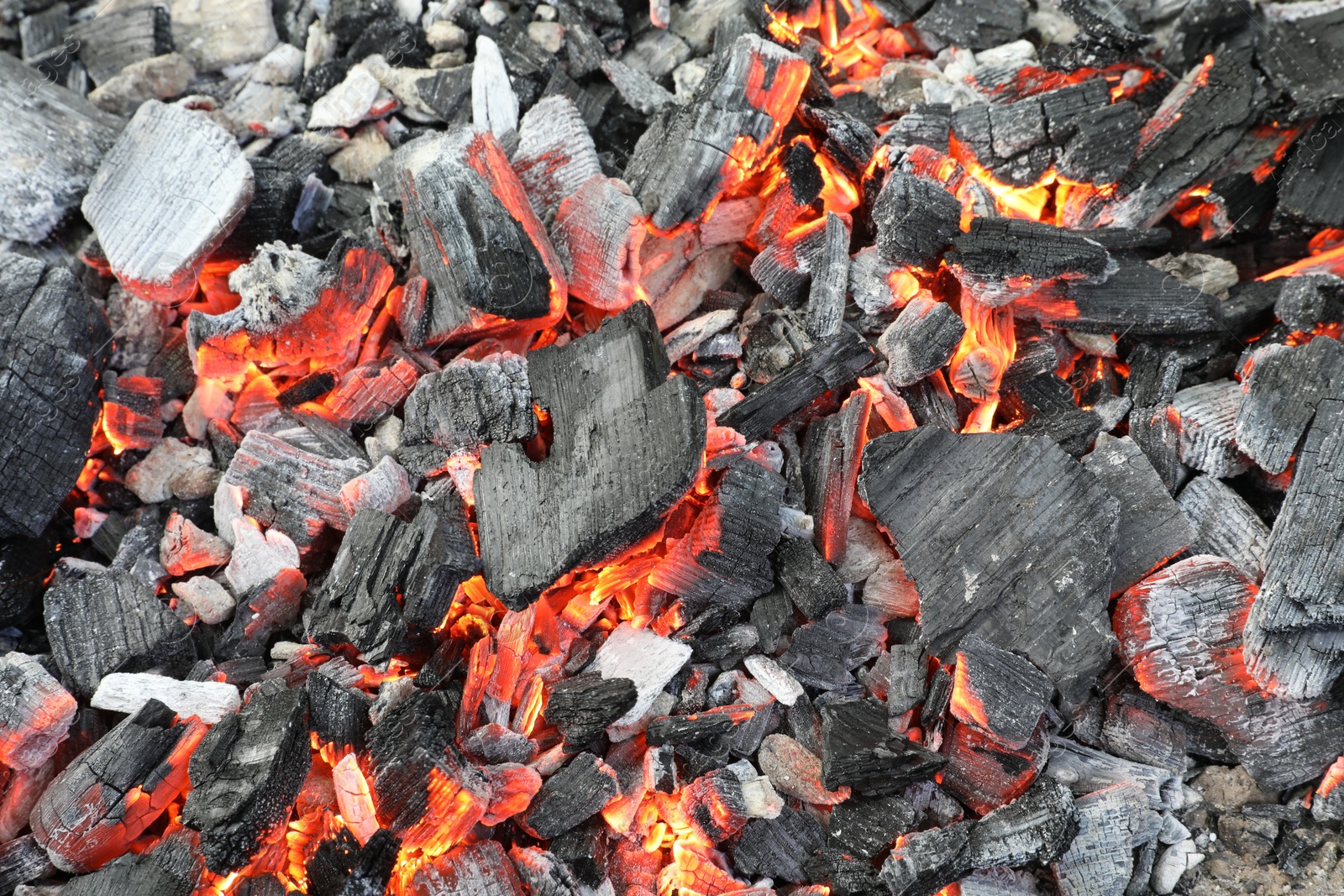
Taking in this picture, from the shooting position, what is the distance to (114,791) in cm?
269

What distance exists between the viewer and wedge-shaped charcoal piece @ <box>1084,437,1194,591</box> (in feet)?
10.1

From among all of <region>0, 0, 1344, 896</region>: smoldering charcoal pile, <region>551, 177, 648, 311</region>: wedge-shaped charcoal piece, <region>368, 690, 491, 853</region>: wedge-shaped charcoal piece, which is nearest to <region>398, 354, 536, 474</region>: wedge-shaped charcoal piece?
<region>0, 0, 1344, 896</region>: smoldering charcoal pile

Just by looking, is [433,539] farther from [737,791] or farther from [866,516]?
[866,516]

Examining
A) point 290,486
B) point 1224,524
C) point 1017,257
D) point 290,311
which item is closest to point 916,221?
point 1017,257

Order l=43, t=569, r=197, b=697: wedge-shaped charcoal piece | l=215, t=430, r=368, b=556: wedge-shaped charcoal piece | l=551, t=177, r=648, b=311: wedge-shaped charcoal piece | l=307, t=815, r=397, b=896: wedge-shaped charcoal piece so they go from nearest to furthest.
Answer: l=307, t=815, r=397, b=896: wedge-shaped charcoal piece → l=43, t=569, r=197, b=697: wedge-shaped charcoal piece → l=215, t=430, r=368, b=556: wedge-shaped charcoal piece → l=551, t=177, r=648, b=311: wedge-shaped charcoal piece

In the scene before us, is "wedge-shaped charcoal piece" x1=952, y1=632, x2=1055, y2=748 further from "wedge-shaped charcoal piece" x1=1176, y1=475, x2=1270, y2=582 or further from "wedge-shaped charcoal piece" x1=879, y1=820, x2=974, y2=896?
"wedge-shaped charcoal piece" x1=1176, y1=475, x2=1270, y2=582

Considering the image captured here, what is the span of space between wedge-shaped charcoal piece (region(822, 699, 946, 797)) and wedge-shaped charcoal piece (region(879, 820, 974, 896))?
169 mm

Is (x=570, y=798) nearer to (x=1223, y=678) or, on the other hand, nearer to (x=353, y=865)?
(x=353, y=865)

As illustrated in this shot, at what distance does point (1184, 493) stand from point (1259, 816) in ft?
3.50

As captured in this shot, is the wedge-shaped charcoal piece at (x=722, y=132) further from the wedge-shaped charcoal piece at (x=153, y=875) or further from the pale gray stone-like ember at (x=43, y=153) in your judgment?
the wedge-shaped charcoal piece at (x=153, y=875)

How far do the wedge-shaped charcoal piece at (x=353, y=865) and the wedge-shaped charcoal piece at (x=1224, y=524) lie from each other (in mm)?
2735

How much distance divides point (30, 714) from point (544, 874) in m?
1.65

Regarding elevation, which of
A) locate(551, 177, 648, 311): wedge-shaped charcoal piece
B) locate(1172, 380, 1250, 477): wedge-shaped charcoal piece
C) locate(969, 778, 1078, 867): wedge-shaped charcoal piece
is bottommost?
locate(969, 778, 1078, 867): wedge-shaped charcoal piece

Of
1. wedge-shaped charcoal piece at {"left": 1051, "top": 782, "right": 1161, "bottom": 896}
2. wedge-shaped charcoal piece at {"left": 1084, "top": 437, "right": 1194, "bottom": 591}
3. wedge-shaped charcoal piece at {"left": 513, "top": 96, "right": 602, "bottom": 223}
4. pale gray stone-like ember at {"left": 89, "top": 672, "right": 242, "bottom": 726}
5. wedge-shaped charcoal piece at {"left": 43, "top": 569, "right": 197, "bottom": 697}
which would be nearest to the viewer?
wedge-shaped charcoal piece at {"left": 1051, "top": 782, "right": 1161, "bottom": 896}
